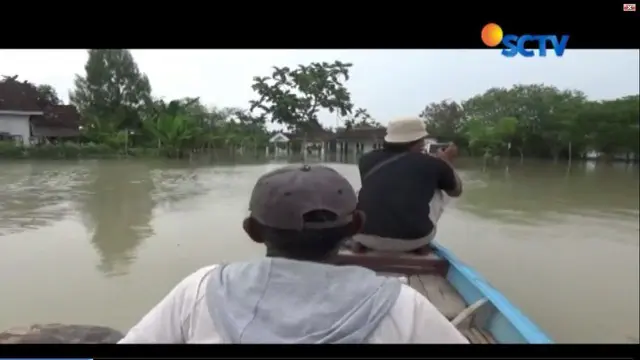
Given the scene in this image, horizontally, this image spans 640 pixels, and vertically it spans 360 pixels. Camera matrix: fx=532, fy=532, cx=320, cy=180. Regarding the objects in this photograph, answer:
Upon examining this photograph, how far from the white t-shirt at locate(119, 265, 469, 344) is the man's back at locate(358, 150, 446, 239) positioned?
2.53 ft

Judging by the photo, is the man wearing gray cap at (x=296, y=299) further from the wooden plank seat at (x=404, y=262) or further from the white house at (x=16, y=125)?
the white house at (x=16, y=125)

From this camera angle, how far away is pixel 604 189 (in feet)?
7.20

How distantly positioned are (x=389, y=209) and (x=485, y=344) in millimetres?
488

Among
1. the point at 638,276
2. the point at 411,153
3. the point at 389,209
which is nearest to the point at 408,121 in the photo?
the point at 411,153

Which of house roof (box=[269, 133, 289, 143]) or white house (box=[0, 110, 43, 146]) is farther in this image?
house roof (box=[269, 133, 289, 143])

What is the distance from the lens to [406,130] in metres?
1.47

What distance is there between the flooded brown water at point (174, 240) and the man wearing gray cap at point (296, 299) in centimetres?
44

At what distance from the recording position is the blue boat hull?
1093 mm

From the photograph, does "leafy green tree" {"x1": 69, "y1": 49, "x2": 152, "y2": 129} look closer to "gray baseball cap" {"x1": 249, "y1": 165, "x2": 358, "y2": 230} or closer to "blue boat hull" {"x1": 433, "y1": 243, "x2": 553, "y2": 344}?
"gray baseball cap" {"x1": 249, "y1": 165, "x2": 358, "y2": 230}

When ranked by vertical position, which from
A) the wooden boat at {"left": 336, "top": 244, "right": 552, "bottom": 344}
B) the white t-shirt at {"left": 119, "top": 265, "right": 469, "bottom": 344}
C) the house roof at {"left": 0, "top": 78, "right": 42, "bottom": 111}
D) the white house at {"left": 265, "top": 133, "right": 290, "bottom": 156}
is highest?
the house roof at {"left": 0, "top": 78, "right": 42, "bottom": 111}

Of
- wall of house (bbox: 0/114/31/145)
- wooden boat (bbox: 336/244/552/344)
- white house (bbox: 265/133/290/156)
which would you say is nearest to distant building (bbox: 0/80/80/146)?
wall of house (bbox: 0/114/31/145)

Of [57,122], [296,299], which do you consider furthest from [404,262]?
[57,122]

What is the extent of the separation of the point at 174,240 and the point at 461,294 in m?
0.89
